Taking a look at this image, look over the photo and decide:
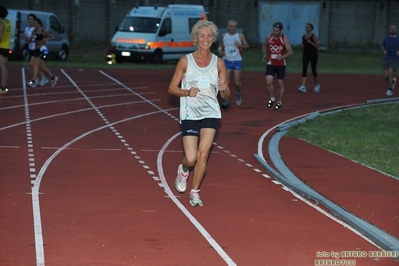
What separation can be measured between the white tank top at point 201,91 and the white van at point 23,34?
95.2ft

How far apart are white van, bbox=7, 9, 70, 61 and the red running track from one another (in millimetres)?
18379

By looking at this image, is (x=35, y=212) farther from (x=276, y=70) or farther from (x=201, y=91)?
(x=276, y=70)

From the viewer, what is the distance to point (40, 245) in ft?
26.0

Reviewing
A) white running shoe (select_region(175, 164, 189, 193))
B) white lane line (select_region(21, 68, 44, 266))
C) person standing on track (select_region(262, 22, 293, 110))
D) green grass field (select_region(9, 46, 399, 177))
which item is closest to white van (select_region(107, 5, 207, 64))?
green grass field (select_region(9, 46, 399, 177))

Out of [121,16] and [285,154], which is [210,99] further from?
[121,16]

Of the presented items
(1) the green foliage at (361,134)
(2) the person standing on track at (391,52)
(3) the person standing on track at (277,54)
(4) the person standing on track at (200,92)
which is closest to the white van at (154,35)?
(2) the person standing on track at (391,52)

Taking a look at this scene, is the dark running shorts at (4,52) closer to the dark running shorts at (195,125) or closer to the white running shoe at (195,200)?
the dark running shorts at (195,125)

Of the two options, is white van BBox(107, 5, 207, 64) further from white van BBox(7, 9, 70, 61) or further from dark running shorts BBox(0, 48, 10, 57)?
dark running shorts BBox(0, 48, 10, 57)

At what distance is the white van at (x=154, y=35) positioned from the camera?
39344mm

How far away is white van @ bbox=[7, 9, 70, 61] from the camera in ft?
127

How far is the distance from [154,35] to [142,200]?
97.1 ft

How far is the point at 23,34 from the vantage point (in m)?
39.1

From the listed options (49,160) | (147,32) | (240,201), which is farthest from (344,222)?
(147,32)

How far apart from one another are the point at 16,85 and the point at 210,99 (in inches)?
665
